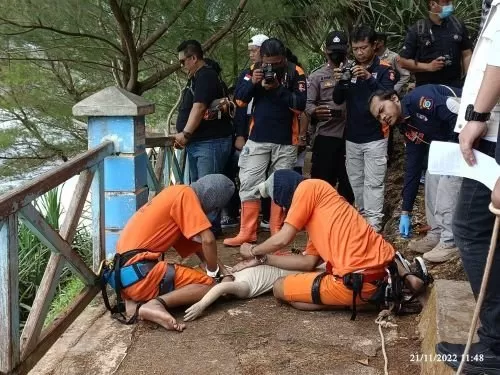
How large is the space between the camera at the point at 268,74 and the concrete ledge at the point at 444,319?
2058mm

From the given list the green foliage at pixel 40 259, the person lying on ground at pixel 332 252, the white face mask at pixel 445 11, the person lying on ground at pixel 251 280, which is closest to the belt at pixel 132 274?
the person lying on ground at pixel 251 280

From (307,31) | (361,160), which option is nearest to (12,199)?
(361,160)

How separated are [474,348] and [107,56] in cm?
565

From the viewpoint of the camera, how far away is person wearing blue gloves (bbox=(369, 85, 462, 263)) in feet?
12.0

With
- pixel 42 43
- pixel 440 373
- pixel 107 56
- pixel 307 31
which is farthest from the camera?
pixel 307 31

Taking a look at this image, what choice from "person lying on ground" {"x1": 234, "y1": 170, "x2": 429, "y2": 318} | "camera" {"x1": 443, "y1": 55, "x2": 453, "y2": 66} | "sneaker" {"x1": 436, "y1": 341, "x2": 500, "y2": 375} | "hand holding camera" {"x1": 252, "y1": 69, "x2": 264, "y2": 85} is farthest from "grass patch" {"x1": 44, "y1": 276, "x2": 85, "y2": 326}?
"camera" {"x1": 443, "y1": 55, "x2": 453, "y2": 66}

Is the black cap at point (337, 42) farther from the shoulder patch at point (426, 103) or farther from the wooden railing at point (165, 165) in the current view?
the wooden railing at point (165, 165)

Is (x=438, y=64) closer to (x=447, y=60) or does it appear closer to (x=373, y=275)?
(x=447, y=60)

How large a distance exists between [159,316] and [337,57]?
260cm

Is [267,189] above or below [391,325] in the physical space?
above

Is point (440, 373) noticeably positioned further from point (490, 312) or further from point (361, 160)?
point (361, 160)

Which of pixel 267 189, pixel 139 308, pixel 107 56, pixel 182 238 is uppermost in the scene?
pixel 107 56

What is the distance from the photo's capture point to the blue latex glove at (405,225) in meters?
4.36

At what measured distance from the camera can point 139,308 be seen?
129 inches
